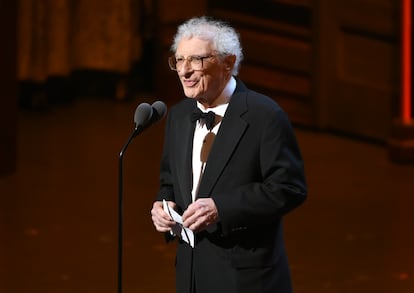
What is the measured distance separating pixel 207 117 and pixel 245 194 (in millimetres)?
216

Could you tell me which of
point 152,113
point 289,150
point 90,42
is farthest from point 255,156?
point 90,42

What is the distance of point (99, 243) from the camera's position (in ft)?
18.2

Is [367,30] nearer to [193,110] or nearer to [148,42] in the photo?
[148,42]

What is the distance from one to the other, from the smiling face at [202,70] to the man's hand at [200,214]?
27 centimetres

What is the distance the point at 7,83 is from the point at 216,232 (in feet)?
11.8

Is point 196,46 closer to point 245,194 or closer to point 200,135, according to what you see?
point 200,135

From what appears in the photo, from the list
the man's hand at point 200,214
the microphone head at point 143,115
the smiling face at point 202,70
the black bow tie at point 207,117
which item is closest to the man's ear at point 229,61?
the smiling face at point 202,70

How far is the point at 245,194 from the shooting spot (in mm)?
3059

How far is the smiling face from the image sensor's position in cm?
307

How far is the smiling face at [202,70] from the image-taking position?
3072 millimetres

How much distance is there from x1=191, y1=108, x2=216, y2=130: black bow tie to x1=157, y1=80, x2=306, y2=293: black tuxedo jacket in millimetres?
30

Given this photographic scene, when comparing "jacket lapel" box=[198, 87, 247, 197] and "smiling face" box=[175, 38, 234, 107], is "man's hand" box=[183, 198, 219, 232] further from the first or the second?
"smiling face" box=[175, 38, 234, 107]

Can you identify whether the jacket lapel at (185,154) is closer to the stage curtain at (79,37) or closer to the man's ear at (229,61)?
the man's ear at (229,61)

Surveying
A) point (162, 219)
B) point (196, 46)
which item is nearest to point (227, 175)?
point (162, 219)
